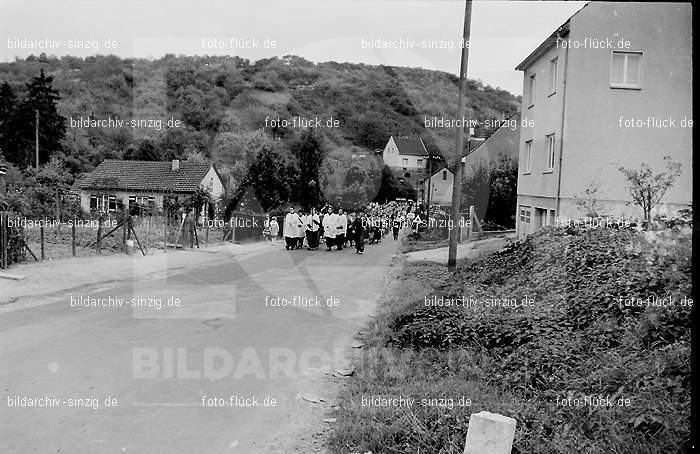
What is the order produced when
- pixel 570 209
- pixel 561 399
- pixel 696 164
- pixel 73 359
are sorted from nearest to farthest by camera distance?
pixel 696 164 → pixel 561 399 → pixel 73 359 → pixel 570 209

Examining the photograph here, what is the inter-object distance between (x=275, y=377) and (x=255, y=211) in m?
24.9

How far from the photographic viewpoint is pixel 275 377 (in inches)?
274

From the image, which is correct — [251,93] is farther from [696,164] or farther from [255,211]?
[696,164]

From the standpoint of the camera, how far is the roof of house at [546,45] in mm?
18250

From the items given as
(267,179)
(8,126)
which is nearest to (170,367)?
(267,179)

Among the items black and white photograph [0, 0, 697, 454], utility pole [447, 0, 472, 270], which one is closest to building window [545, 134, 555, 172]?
black and white photograph [0, 0, 697, 454]

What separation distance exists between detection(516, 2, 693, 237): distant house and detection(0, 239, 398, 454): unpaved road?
31.2 ft

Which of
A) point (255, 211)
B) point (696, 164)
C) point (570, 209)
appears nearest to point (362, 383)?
point (696, 164)

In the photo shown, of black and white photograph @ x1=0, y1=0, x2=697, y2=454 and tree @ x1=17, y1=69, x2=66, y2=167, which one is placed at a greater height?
tree @ x1=17, y1=69, x2=66, y2=167

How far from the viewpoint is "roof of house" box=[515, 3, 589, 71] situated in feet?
59.9

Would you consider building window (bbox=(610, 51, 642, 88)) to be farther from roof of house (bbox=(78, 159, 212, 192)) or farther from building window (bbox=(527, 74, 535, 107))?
roof of house (bbox=(78, 159, 212, 192))

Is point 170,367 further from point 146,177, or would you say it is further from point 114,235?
point 146,177

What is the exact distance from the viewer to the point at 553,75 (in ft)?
66.4

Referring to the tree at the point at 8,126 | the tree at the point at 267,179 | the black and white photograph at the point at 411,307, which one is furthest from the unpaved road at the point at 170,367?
the tree at the point at 8,126
